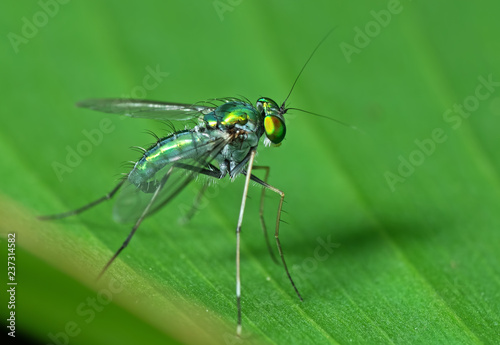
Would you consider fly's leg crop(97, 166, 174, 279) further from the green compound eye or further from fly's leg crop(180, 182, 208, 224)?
the green compound eye

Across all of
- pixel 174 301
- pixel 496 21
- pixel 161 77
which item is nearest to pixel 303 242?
pixel 174 301

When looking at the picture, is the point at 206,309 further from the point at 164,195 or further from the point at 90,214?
the point at 90,214
